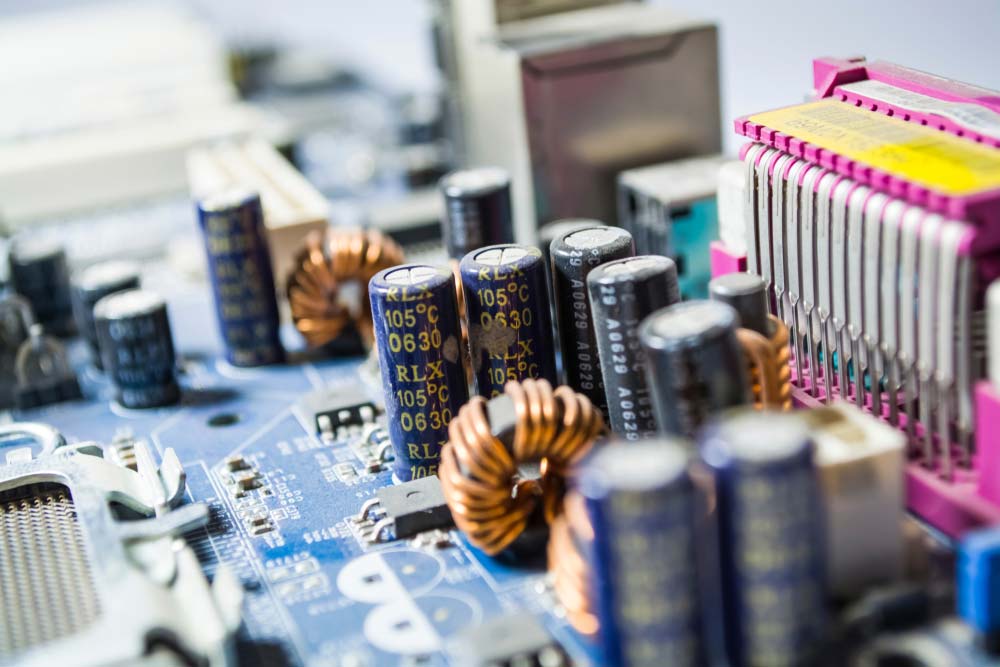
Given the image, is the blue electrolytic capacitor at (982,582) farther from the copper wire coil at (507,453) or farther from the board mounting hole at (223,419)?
the board mounting hole at (223,419)

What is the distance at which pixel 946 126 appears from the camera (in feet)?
11.1

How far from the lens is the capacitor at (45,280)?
5.53 m

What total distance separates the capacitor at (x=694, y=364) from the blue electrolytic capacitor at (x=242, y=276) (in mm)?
2241

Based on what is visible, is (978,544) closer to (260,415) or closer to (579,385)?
(579,385)

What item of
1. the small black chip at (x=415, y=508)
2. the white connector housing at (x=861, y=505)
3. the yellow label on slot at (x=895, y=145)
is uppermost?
the yellow label on slot at (x=895, y=145)

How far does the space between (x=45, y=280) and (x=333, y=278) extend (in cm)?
158

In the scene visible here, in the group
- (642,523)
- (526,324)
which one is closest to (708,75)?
(526,324)

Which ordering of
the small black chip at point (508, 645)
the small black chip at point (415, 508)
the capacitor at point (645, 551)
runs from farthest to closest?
the small black chip at point (415, 508), the small black chip at point (508, 645), the capacitor at point (645, 551)

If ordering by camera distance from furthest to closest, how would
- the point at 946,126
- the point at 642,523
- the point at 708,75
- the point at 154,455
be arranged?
the point at 708,75, the point at 154,455, the point at 946,126, the point at 642,523

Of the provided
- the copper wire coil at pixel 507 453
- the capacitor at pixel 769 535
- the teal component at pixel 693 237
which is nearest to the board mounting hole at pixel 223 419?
the copper wire coil at pixel 507 453

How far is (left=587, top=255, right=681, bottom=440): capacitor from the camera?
131 inches

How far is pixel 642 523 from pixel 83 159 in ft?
17.5

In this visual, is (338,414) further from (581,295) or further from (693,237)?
(693,237)

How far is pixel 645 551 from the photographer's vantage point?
8.40 ft
